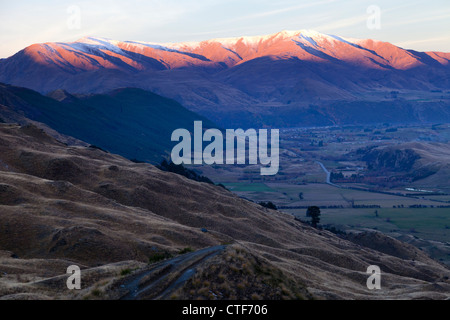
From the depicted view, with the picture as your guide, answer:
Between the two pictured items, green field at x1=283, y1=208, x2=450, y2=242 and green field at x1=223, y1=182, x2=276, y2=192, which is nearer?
green field at x1=283, y1=208, x2=450, y2=242

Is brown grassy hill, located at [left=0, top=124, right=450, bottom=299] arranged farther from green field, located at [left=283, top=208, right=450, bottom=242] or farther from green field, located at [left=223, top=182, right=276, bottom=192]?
green field, located at [left=223, top=182, right=276, bottom=192]

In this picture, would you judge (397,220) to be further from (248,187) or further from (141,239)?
(141,239)

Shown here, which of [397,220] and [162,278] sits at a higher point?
[162,278]

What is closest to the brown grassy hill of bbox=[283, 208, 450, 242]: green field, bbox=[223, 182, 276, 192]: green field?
bbox=[283, 208, 450, 242]: green field

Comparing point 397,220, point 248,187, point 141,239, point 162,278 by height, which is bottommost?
point 397,220

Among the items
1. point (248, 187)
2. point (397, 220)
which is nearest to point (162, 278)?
point (397, 220)

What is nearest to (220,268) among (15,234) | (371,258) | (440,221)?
(15,234)

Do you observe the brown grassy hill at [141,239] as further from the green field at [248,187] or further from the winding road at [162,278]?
the green field at [248,187]

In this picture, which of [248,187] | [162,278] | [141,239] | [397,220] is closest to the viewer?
[162,278]

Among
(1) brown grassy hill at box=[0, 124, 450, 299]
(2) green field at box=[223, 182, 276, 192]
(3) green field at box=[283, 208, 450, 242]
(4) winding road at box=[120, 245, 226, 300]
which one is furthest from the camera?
(2) green field at box=[223, 182, 276, 192]
